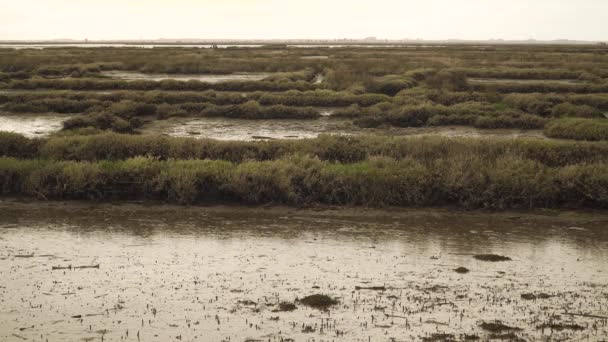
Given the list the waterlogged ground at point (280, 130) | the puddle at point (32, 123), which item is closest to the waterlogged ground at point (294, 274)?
the waterlogged ground at point (280, 130)

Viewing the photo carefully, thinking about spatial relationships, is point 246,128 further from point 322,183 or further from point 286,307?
point 286,307

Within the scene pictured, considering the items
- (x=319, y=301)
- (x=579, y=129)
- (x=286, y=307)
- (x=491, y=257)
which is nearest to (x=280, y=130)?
(x=579, y=129)

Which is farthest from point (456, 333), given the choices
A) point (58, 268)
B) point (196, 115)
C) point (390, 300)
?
point (196, 115)

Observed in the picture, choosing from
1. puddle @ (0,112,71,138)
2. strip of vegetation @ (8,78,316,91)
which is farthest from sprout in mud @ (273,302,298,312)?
strip of vegetation @ (8,78,316,91)

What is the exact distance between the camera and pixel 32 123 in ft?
74.5

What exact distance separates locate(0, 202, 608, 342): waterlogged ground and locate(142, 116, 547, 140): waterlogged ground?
829 cm

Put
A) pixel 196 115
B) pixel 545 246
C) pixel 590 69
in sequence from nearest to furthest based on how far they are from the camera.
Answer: pixel 545 246 → pixel 196 115 → pixel 590 69

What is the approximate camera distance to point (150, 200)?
1308 cm

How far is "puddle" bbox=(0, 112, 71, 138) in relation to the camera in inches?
820

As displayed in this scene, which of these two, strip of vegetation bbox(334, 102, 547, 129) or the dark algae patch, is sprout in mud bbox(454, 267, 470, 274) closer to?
the dark algae patch

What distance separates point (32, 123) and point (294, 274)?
17.2m

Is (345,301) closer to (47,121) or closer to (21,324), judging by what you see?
(21,324)

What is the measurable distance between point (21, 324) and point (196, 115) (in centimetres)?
1837

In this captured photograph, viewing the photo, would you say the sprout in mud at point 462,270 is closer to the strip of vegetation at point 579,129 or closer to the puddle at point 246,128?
the puddle at point 246,128
